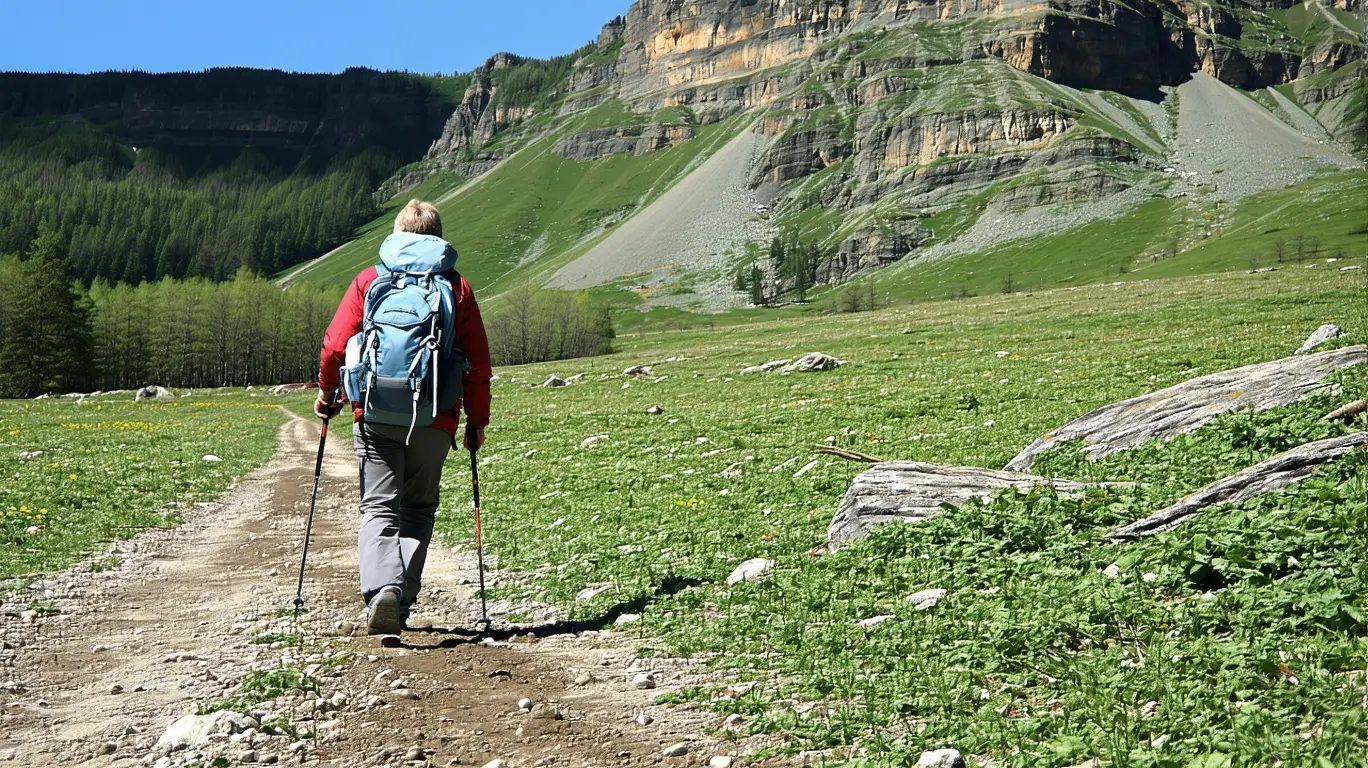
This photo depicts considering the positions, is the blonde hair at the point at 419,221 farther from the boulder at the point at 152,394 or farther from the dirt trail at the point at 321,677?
the boulder at the point at 152,394

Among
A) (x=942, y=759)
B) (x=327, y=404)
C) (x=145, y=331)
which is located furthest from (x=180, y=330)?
(x=942, y=759)

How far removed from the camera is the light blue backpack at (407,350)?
10102 millimetres

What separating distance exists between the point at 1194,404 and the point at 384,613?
1236 cm

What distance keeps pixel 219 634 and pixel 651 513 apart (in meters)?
7.31

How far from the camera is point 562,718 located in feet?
24.8

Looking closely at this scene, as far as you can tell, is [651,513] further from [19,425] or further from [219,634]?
[19,425]

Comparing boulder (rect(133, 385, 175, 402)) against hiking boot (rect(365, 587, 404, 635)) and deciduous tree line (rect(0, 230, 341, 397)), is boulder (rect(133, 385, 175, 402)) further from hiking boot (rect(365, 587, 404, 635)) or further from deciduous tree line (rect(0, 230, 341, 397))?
hiking boot (rect(365, 587, 404, 635))

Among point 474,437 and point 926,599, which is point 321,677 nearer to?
point 474,437

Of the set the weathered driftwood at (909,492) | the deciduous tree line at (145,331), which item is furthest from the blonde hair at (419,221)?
the deciduous tree line at (145,331)

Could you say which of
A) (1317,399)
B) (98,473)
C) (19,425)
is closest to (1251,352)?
(1317,399)

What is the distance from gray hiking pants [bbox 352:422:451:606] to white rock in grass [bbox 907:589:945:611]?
542cm

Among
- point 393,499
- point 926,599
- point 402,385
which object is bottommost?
point 926,599

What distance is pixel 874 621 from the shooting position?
883 cm

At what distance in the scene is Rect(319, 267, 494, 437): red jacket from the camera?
10516mm
